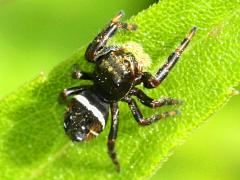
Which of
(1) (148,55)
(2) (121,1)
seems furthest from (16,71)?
(1) (148,55)

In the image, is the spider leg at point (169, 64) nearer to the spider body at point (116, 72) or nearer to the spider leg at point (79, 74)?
the spider body at point (116, 72)

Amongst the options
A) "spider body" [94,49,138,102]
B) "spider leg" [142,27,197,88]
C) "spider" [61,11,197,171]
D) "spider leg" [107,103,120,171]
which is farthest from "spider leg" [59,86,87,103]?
"spider leg" [142,27,197,88]

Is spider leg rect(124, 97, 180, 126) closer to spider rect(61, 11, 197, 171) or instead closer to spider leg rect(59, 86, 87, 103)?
spider rect(61, 11, 197, 171)

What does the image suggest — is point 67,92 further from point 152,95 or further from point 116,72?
point 152,95

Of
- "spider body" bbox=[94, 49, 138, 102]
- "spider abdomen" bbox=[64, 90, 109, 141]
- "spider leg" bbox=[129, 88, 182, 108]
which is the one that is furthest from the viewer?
"spider body" bbox=[94, 49, 138, 102]

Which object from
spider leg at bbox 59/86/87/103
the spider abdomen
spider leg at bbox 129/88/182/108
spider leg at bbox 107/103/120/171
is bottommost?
spider leg at bbox 107/103/120/171

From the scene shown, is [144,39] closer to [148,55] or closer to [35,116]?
[148,55]

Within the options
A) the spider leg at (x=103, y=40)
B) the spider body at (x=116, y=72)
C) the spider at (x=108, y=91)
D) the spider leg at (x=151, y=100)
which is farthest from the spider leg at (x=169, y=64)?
the spider leg at (x=103, y=40)

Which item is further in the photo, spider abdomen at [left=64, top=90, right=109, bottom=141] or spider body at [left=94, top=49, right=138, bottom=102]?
spider body at [left=94, top=49, right=138, bottom=102]
